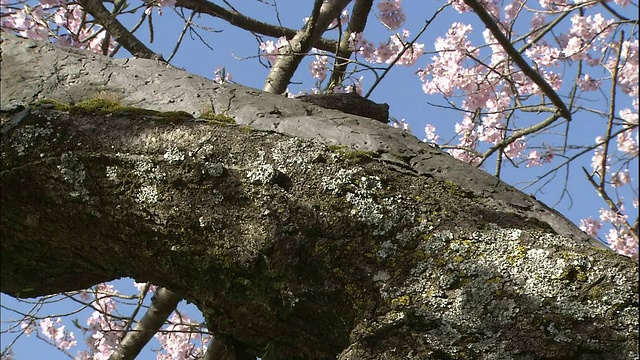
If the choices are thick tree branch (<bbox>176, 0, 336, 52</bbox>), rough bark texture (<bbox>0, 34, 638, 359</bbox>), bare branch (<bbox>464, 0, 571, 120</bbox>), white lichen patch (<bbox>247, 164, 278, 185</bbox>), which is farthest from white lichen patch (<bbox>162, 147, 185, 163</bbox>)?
thick tree branch (<bbox>176, 0, 336, 52</bbox>)

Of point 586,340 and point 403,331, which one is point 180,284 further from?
point 586,340

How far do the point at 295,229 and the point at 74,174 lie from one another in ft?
1.44

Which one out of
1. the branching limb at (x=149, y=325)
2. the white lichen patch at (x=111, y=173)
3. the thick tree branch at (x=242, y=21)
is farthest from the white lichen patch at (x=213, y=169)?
the thick tree branch at (x=242, y=21)

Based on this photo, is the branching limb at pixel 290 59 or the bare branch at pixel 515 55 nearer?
the bare branch at pixel 515 55

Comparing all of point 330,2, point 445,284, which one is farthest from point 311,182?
point 330,2

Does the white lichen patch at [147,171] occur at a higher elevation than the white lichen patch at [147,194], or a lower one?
higher

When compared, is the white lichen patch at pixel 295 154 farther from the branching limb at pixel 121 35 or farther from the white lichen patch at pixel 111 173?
the branching limb at pixel 121 35

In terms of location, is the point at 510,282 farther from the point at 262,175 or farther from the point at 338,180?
the point at 262,175

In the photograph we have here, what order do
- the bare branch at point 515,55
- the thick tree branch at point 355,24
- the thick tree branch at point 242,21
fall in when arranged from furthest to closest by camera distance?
the thick tree branch at point 355,24, the thick tree branch at point 242,21, the bare branch at point 515,55

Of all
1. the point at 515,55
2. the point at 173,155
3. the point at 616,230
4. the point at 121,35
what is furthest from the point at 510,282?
the point at 616,230

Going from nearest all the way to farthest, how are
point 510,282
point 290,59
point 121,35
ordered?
point 510,282 < point 121,35 < point 290,59

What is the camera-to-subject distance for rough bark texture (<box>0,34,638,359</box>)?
3.03ft

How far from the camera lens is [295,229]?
3.37ft

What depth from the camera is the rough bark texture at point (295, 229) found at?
92cm
